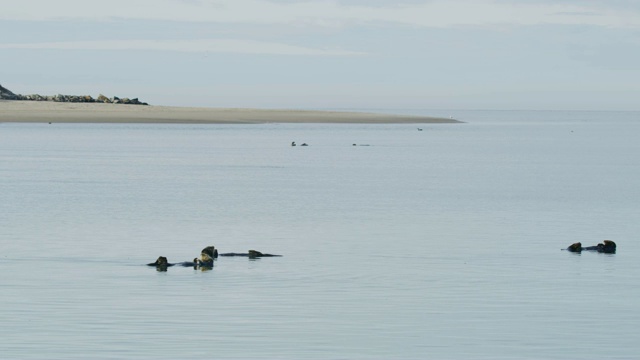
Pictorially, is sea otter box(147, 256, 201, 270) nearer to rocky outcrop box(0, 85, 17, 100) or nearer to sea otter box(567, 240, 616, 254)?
sea otter box(567, 240, 616, 254)

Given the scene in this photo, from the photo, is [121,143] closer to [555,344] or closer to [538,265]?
[538,265]

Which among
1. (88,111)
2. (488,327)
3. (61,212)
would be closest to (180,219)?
(61,212)

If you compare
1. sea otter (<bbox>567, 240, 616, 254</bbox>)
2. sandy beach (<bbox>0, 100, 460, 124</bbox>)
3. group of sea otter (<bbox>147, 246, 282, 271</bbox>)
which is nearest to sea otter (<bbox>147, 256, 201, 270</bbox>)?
group of sea otter (<bbox>147, 246, 282, 271</bbox>)

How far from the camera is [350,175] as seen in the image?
5888 centimetres

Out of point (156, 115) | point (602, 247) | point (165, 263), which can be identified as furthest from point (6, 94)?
point (165, 263)

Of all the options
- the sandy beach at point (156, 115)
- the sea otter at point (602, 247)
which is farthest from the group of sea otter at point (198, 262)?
the sandy beach at point (156, 115)

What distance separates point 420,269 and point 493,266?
1592 millimetres

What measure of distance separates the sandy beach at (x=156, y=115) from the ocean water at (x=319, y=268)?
94.0 meters

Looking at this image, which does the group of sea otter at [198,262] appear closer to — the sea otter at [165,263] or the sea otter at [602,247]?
the sea otter at [165,263]

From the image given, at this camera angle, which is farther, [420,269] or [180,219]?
[180,219]

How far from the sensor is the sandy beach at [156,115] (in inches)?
5837

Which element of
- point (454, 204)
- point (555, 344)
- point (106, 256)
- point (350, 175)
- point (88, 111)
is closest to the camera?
point (555, 344)

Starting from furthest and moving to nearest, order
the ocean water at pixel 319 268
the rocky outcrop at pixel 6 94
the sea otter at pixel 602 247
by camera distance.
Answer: the rocky outcrop at pixel 6 94, the sea otter at pixel 602 247, the ocean water at pixel 319 268

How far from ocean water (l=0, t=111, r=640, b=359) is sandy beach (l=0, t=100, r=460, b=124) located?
9398 centimetres
